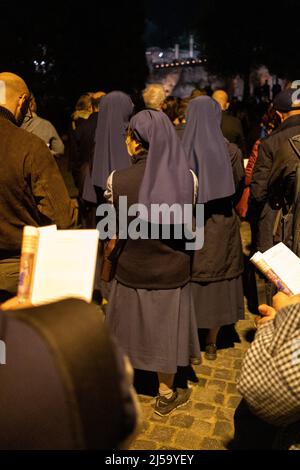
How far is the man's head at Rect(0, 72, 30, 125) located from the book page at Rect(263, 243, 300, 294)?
1761 millimetres

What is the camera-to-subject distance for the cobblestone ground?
3.38 metres

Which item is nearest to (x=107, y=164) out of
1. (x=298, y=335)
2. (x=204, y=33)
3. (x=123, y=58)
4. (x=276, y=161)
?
(x=276, y=161)

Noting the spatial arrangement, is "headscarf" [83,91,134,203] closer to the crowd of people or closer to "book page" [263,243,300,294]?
the crowd of people

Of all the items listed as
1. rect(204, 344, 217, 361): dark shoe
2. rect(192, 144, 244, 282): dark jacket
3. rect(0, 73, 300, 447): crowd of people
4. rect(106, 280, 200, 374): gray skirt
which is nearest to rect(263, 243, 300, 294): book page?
rect(0, 73, 300, 447): crowd of people

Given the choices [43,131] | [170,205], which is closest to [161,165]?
[170,205]

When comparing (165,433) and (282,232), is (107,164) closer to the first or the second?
(282,232)

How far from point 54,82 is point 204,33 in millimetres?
18507

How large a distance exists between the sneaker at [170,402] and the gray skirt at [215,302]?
687 millimetres

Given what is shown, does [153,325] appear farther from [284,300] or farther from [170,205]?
[284,300]

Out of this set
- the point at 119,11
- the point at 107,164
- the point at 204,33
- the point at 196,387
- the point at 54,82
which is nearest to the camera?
the point at 196,387

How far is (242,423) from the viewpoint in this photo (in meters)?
2.55

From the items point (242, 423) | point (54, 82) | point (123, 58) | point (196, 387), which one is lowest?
point (196, 387)

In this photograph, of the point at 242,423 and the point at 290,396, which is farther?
the point at 242,423

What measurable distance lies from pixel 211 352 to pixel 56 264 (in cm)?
299
